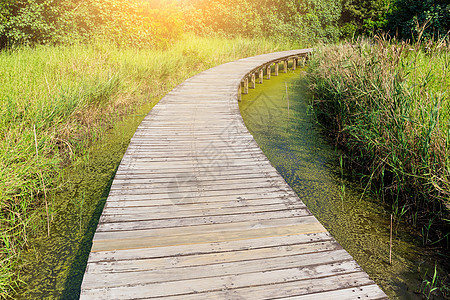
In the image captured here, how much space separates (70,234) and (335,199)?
8.79 ft

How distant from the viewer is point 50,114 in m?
3.95

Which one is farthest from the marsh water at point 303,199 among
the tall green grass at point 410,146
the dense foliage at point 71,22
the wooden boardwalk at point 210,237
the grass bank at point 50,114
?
the dense foliage at point 71,22

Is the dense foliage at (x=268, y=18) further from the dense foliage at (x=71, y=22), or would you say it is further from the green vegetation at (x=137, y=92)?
the dense foliage at (x=71, y=22)

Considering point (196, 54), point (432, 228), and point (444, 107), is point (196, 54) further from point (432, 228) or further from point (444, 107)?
point (432, 228)

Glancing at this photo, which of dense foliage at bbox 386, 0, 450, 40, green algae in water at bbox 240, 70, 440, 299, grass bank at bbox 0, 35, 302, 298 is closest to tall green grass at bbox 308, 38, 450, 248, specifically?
green algae in water at bbox 240, 70, 440, 299

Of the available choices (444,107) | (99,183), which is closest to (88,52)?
(99,183)

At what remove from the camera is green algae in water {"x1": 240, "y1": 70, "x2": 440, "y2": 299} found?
2.51 metres

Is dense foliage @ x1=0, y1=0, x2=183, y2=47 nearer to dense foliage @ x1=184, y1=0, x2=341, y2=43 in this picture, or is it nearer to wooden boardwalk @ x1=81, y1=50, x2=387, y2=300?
wooden boardwalk @ x1=81, y1=50, x2=387, y2=300

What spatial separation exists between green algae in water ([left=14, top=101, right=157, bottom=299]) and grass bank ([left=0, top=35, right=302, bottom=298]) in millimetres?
77

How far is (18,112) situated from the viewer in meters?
3.71

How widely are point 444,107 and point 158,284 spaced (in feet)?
10.9

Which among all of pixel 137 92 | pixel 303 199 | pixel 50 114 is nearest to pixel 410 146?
pixel 303 199

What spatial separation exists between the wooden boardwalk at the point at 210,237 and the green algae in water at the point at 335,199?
0.71 m

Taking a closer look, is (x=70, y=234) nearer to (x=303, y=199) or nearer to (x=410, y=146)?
(x=303, y=199)
